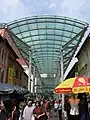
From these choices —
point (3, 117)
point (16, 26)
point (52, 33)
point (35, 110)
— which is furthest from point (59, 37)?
point (3, 117)

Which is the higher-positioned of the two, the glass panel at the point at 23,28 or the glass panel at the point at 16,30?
the glass panel at the point at 23,28

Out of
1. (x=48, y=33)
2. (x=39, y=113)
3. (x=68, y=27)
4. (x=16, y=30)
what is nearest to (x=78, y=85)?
(x=39, y=113)

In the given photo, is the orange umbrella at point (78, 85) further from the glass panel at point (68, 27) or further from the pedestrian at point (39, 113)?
the glass panel at point (68, 27)

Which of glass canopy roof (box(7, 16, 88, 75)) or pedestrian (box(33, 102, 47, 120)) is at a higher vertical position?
glass canopy roof (box(7, 16, 88, 75))

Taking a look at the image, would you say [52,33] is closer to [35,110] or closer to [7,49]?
[7,49]

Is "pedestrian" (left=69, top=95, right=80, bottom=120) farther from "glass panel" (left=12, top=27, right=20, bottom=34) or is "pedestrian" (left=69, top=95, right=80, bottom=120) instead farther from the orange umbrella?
"glass panel" (left=12, top=27, right=20, bottom=34)

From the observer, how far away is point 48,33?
101 ft

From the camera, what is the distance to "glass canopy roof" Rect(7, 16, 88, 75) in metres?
27.1

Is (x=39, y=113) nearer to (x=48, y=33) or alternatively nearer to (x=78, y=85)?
(x=78, y=85)

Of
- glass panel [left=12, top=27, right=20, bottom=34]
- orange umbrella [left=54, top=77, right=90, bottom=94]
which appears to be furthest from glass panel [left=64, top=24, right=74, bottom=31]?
orange umbrella [left=54, top=77, right=90, bottom=94]

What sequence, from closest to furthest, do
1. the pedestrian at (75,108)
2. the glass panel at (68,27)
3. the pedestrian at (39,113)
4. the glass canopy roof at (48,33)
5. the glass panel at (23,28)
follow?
1. the pedestrian at (75,108)
2. the pedestrian at (39,113)
3. the glass canopy roof at (48,33)
4. the glass panel at (68,27)
5. the glass panel at (23,28)

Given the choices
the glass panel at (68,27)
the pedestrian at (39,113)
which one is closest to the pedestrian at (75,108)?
the pedestrian at (39,113)

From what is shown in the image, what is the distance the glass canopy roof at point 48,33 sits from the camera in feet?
89.0

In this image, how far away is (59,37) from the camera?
31406mm
